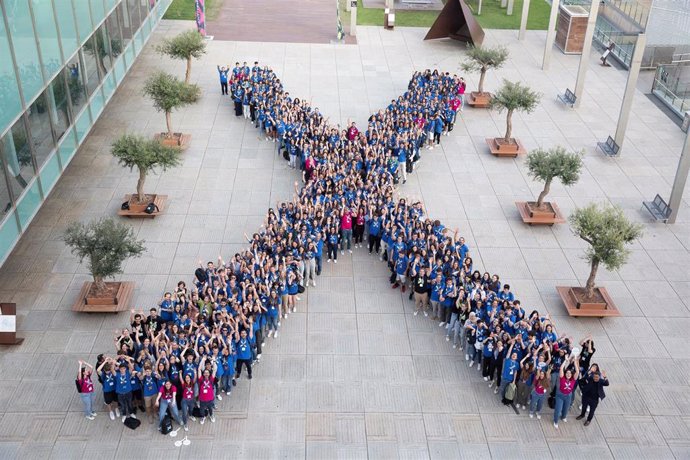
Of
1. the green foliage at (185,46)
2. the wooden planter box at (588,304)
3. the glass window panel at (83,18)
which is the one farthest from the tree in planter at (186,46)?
the wooden planter box at (588,304)

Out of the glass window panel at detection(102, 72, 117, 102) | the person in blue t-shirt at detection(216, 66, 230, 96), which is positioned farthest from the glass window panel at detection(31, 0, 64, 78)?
the person in blue t-shirt at detection(216, 66, 230, 96)

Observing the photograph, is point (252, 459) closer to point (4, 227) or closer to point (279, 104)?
point (4, 227)

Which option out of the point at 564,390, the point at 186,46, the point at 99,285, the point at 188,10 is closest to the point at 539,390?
the point at 564,390

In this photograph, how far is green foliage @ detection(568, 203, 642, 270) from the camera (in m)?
16.0

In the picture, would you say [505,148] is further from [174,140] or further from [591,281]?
[174,140]

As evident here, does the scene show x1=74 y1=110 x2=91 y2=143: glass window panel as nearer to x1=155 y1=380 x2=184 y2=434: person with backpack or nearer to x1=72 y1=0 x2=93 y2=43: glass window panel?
x1=72 y1=0 x2=93 y2=43: glass window panel

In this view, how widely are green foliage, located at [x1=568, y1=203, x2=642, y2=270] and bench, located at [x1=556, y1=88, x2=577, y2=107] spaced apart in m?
13.2

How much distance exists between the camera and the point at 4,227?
48.2 ft

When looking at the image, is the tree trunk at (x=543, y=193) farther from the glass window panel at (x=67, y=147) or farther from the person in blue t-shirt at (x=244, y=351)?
the glass window panel at (x=67, y=147)

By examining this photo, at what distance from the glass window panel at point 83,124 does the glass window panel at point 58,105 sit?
0.65 meters

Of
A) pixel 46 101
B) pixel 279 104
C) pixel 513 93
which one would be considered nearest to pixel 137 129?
pixel 279 104

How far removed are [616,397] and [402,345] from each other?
4.60 m

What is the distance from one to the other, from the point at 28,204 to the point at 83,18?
6382mm

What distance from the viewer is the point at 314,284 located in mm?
17734
